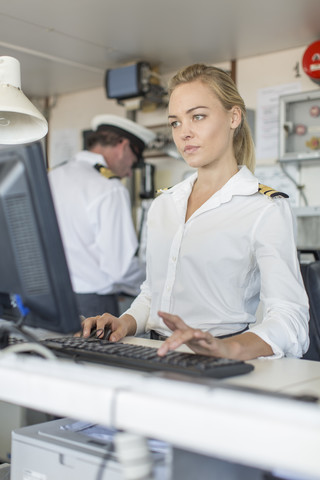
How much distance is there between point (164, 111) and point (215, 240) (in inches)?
119

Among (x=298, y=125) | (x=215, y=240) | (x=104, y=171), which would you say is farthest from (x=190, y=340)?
(x=298, y=125)

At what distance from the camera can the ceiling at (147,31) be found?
3.15 m

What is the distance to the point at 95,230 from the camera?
120 inches

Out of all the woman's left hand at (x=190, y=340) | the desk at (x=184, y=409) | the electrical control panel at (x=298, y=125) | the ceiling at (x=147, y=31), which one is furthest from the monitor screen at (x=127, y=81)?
the desk at (x=184, y=409)

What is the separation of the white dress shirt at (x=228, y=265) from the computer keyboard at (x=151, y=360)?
407 millimetres

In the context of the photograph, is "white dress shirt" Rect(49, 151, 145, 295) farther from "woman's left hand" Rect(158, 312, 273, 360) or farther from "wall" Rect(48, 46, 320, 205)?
"woman's left hand" Rect(158, 312, 273, 360)

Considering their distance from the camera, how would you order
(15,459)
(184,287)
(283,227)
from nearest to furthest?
(15,459)
(283,227)
(184,287)

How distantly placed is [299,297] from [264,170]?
260 cm

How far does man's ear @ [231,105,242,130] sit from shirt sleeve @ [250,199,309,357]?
0.95 ft

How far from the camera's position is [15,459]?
1054mm

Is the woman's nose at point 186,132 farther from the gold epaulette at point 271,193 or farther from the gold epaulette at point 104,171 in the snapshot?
the gold epaulette at point 104,171

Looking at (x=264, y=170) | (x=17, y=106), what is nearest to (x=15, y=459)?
(x=17, y=106)

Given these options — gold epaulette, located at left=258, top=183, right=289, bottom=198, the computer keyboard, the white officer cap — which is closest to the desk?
the computer keyboard

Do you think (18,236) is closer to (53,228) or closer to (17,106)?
(53,228)
